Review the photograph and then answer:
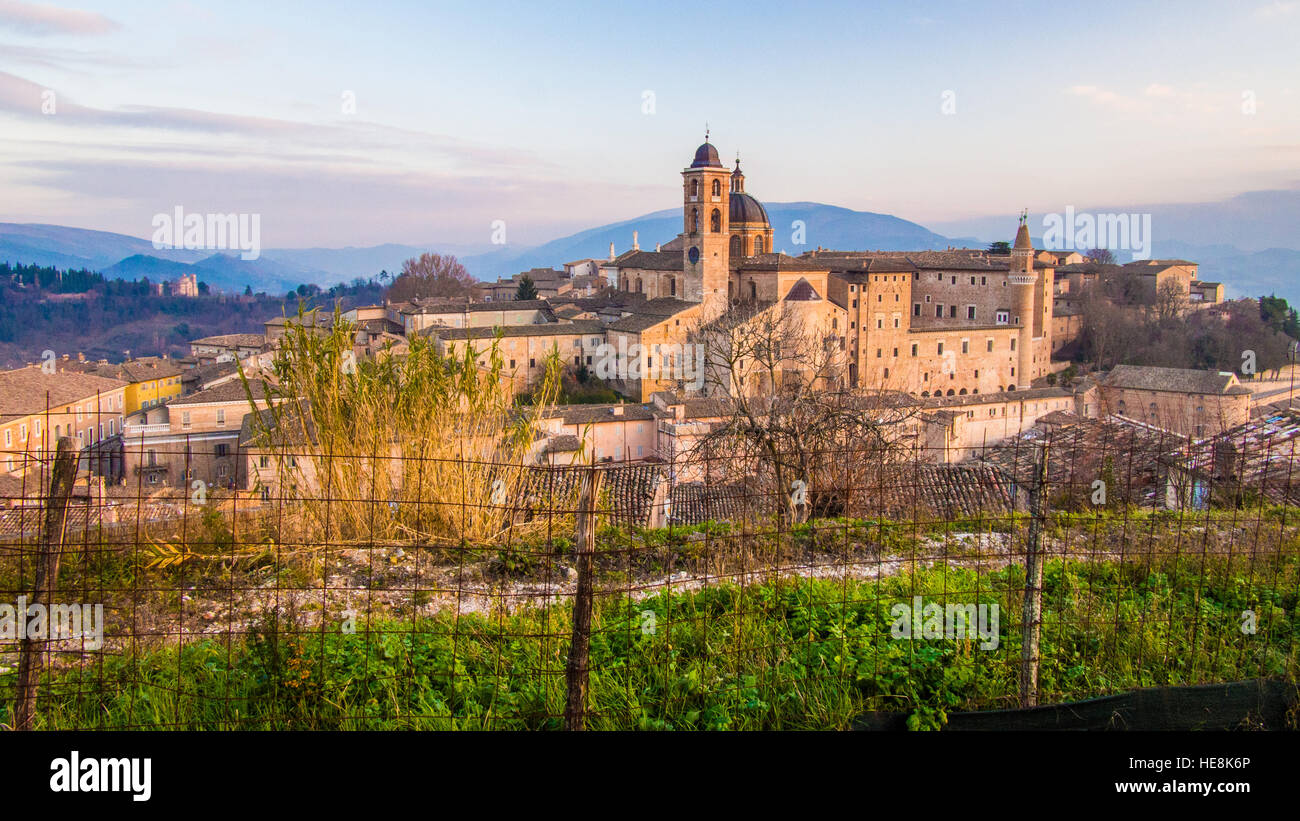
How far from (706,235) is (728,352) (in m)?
12.0

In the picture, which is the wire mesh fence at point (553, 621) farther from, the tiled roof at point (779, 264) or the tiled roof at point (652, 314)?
the tiled roof at point (779, 264)

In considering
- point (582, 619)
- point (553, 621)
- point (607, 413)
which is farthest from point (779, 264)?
point (582, 619)

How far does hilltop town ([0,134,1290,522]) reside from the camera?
3100cm

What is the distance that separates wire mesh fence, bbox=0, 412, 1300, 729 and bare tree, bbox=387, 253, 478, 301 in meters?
59.6

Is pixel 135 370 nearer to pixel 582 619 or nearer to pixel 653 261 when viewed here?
pixel 653 261

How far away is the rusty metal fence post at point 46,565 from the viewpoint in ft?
10.9

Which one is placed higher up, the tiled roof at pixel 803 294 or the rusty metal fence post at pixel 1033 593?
the tiled roof at pixel 803 294

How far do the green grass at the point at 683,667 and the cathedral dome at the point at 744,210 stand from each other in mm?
45372

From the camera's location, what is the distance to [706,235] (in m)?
41.9

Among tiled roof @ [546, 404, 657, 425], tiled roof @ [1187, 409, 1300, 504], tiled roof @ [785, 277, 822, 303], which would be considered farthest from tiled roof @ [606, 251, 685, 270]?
tiled roof @ [1187, 409, 1300, 504]

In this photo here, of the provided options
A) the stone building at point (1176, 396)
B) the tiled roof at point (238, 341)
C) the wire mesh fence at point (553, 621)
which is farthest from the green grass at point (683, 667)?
the tiled roof at point (238, 341)

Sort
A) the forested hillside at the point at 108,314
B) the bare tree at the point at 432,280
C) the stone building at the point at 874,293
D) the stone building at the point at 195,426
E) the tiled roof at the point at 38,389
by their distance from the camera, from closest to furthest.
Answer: the tiled roof at the point at 38,389 < the stone building at the point at 195,426 < the stone building at the point at 874,293 < the bare tree at the point at 432,280 < the forested hillside at the point at 108,314
